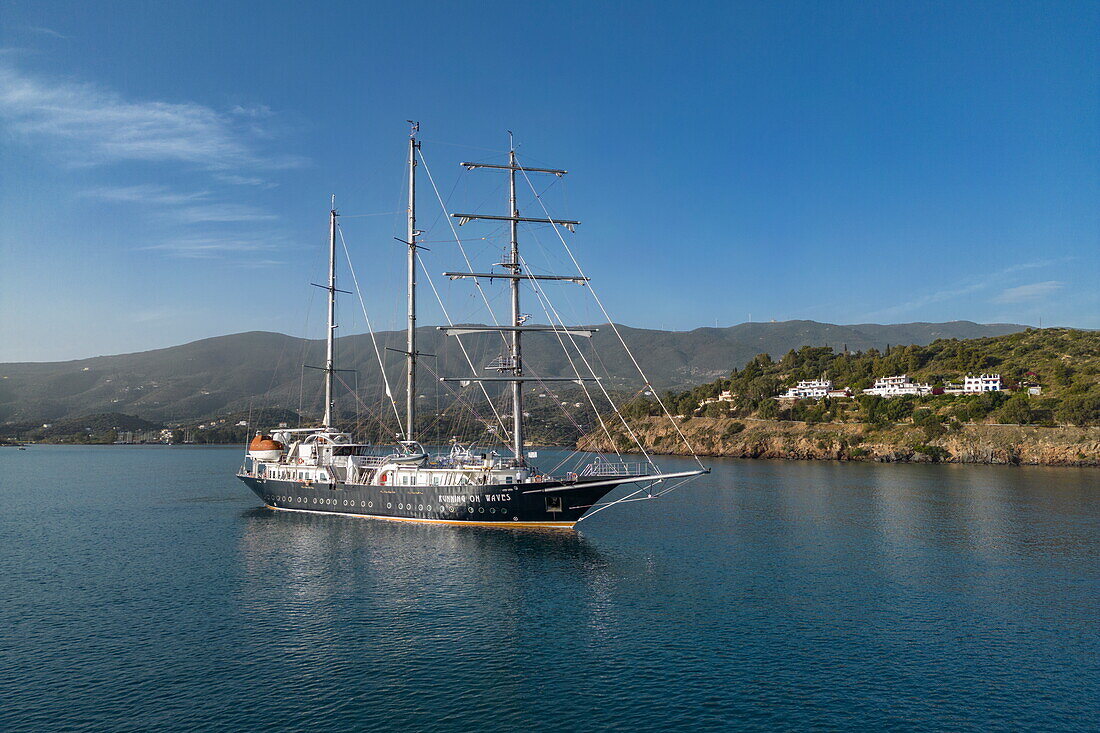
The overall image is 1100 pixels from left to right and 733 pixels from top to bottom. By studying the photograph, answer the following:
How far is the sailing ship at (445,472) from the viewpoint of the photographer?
47.5 m

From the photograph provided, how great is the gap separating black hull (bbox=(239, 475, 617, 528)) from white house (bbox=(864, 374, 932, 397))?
123 m

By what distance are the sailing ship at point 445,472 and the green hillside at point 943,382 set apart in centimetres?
9873

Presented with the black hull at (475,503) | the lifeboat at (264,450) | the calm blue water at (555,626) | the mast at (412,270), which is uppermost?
the mast at (412,270)

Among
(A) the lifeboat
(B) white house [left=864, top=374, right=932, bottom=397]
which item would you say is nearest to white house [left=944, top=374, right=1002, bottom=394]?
(B) white house [left=864, top=374, right=932, bottom=397]

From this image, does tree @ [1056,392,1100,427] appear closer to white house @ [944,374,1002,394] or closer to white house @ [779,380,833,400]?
white house @ [944,374,1002,394]

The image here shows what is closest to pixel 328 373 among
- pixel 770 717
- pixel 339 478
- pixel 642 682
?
pixel 339 478

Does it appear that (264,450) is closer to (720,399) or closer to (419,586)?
(419,586)

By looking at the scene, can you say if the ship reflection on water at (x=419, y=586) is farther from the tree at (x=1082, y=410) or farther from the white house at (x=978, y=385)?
the white house at (x=978, y=385)

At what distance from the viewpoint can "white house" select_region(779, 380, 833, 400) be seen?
161125mm

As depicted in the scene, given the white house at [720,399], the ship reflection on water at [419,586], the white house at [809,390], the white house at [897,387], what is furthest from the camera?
the white house at [720,399]

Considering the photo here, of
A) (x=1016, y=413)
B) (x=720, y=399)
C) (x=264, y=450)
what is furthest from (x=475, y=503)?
(x=720, y=399)

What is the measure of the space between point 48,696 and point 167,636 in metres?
5.33

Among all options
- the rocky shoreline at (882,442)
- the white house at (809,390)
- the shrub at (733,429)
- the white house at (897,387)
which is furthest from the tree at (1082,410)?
the shrub at (733,429)

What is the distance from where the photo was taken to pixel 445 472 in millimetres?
49656
